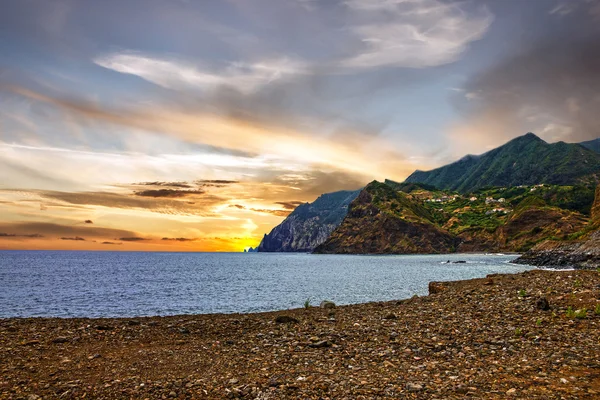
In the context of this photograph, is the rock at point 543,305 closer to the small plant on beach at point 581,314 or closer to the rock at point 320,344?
the small plant on beach at point 581,314

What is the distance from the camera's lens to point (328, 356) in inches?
577

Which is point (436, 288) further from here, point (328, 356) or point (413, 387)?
point (413, 387)

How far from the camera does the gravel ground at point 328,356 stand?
35.4 ft

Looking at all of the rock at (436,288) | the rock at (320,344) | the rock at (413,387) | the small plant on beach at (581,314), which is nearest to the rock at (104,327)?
the rock at (320,344)

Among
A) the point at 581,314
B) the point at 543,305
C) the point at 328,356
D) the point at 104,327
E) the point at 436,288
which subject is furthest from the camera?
the point at 436,288

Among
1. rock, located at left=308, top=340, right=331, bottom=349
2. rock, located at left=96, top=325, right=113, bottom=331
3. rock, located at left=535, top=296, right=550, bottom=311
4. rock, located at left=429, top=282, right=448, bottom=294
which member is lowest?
rock, located at left=96, top=325, right=113, bottom=331

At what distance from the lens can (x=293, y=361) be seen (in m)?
14.1

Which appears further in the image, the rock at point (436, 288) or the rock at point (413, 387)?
the rock at point (436, 288)

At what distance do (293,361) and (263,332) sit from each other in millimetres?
6425

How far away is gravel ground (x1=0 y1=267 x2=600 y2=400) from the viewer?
10805 mm

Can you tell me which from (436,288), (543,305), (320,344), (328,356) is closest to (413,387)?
(328,356)

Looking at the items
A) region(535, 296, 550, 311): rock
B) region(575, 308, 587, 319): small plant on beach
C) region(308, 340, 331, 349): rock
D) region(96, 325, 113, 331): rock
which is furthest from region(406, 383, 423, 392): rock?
region(96, 325, 113, 331): rock

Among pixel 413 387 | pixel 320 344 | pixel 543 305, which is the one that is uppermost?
pixel 543 305

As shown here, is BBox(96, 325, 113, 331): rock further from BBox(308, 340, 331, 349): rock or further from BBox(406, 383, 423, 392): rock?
BBox(406, 383, 423, 392): rock
